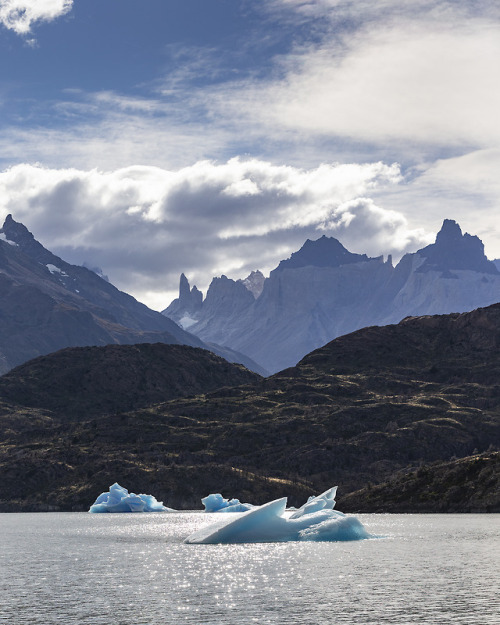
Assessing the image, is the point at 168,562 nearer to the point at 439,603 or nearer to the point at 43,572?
the point at 43,572

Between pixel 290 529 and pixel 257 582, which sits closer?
pixel 257 582

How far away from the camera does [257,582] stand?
246 ft

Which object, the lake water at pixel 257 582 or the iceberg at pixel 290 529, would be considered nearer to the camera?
the lake water at pixel 257 582

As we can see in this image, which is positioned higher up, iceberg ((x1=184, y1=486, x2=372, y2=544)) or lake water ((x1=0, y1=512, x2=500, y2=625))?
iceberg ((x1=184, y1=486, x2=372, y2=544))

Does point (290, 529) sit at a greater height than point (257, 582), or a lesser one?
greater

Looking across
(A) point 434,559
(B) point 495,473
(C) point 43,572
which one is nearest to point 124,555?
(C) point 43,572

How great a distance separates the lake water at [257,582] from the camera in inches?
2314

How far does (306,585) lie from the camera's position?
72.8m

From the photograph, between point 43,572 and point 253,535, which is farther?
point 253,535

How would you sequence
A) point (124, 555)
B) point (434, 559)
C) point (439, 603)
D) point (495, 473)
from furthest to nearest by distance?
point (495, 473), point (124, 555), point (434, 559), point (439, 603)

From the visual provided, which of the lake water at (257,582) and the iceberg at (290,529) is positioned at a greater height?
the iceberg at (290,529)

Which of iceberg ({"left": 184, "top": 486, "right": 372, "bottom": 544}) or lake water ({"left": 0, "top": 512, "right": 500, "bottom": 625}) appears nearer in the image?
lake water ({"left": 0, "top": 512, "right": 500, "bottom": 625})

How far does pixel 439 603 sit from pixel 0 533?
10860cm

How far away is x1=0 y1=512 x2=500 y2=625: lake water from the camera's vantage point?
193 ft
